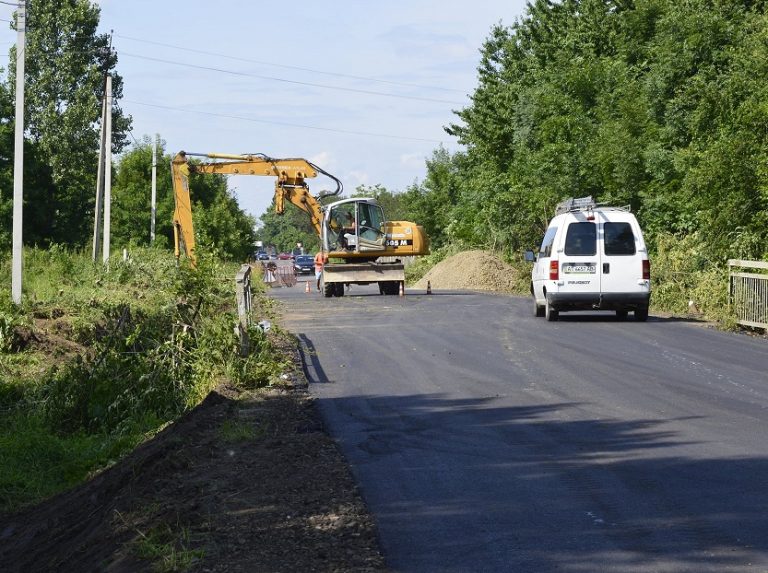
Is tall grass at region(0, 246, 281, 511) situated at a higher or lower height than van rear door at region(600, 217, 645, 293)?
lower

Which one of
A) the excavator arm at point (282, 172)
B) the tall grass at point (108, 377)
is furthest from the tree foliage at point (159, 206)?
the tall grass at point (108, 377)

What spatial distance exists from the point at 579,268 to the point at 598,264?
0.38 m

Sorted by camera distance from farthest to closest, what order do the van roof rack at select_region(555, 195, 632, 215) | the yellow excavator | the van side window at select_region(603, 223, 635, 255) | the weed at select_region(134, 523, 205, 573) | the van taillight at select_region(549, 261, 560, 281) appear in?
1. the yellow excavator
2. the van roof rack at select_region(555, 195, 632, 215)
3. the van taillight at select_region(549, 261, 560, 281)
4. the van side window at select_region(603, 223, 635, 255)
5. the weed at select_region(134, 523, 205, 573)

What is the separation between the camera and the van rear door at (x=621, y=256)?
2252 cm

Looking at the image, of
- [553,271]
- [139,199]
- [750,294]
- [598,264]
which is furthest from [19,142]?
[139,199]

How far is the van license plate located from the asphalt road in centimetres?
266

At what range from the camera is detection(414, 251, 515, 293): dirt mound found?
46281 millimetres

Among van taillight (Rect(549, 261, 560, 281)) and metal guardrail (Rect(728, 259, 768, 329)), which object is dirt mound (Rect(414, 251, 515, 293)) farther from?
metal guardrail (Rect(728, 259, 768, 329))

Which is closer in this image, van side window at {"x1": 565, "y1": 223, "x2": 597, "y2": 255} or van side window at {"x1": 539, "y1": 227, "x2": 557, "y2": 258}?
van side window at {"x1": 565, "y1": 223, "x2": 597, "y2": 255}

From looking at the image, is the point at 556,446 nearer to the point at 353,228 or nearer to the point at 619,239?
the point at 619,239

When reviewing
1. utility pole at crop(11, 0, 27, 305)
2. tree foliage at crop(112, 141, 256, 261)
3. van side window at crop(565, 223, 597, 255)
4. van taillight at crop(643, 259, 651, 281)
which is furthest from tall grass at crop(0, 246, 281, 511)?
tree foliage at crop(112, 141, 256, 261)

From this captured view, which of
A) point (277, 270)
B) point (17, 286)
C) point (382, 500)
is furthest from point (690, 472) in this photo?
point (277, 270)

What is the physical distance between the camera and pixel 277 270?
67500 millimetres

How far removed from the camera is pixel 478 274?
153ft
